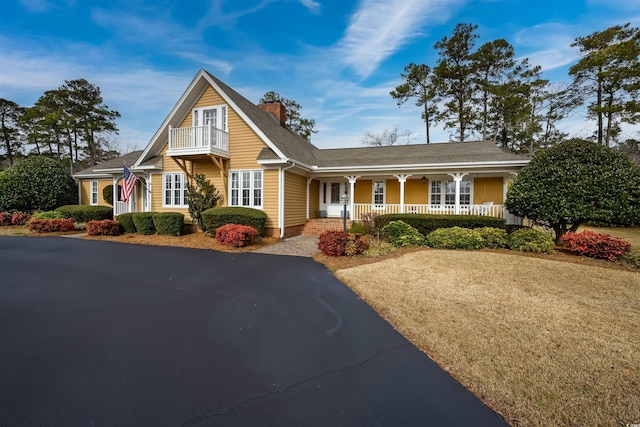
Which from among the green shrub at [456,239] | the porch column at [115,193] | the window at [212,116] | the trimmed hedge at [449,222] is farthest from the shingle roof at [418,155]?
the porch column at [115,193]

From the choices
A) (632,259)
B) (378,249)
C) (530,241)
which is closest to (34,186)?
(378,249)

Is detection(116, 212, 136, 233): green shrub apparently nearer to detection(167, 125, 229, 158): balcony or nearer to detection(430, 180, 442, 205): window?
detection(167, 125, 229, 158): balcony

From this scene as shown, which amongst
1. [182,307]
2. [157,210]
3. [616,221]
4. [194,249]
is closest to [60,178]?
[157,210]

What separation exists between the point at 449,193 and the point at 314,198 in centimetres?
752

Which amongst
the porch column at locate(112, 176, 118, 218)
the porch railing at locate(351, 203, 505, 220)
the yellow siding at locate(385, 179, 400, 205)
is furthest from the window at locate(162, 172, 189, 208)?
the yellow siding at locate(385, 179, 400, 205)

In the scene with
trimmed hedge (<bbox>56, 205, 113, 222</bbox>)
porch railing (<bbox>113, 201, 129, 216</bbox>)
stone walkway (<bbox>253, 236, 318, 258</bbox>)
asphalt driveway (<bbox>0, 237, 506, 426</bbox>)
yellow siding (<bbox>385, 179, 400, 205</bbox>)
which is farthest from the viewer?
porch railing (<bbox>113, 201, 129, 216</bbox>)

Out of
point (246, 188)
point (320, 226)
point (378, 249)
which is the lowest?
point (378, 249)

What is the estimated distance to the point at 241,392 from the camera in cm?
264

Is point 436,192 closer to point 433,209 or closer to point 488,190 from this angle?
point 433,209

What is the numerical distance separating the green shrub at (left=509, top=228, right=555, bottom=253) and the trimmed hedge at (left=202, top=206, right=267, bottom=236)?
9.56m

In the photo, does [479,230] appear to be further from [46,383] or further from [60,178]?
[60,178]

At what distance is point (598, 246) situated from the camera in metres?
8.59

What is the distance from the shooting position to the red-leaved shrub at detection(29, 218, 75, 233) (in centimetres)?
1415

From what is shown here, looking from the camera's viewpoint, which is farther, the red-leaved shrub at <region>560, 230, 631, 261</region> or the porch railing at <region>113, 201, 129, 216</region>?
the porch railing at <region>113, 201, 129, 216</region>
